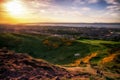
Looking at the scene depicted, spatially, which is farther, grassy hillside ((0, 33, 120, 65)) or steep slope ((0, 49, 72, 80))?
grassy hillside ((0, 33, 120, 65))

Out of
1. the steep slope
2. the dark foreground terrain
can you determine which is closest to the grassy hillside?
the dark foreground terrain

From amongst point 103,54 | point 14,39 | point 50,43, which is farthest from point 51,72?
point 14,39

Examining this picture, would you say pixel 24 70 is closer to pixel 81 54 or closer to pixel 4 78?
pixel 4 78

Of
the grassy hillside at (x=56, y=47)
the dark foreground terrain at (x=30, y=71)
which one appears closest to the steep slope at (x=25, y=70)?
the dark foreground terrain at (x=30, y=71)

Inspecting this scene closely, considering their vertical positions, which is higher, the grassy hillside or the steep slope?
the steep slope

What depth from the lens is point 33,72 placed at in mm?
20078

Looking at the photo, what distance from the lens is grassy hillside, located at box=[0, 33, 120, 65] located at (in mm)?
55688

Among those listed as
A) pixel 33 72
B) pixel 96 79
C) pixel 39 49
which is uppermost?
pixel 33 72

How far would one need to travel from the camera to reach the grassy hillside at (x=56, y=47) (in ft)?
183

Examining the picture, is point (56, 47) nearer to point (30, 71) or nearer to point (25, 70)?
point (30, 71)

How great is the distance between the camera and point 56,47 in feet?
228

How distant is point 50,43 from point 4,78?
57.6 meters

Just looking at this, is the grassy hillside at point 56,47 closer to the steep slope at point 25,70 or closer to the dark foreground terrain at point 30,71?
the dark foreground terrain at point 30,71

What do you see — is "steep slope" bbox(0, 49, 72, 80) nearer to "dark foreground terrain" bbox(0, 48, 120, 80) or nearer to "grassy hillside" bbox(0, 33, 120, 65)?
"dark foreground terrain" bbox(0, 48, 120, 80)
